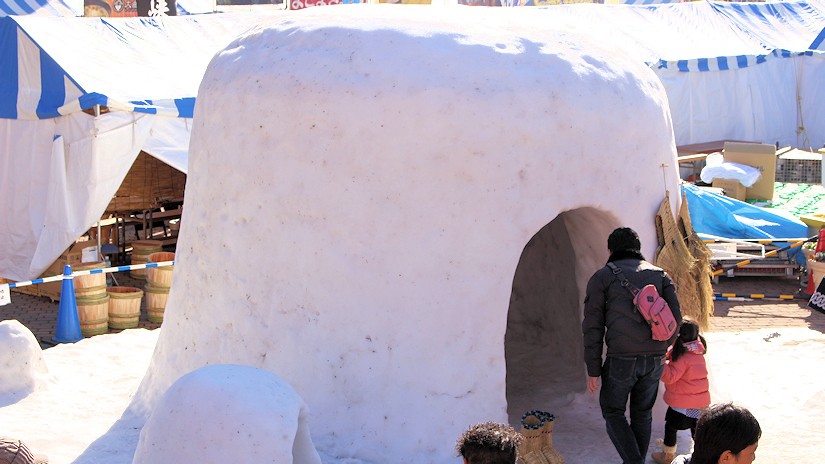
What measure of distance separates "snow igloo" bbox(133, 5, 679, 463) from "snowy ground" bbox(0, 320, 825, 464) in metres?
0.64

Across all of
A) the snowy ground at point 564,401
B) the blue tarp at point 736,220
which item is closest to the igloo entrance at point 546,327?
the snowy ground at point 564,401

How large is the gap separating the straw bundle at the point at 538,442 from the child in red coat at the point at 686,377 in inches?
30.5

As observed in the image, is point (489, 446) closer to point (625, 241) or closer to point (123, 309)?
point (625, 241)

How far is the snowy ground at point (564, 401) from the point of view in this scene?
6.53m

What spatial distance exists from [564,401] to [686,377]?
154 cm

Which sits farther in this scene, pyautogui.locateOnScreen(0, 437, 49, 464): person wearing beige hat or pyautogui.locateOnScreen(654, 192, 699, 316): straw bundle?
pyautogui.locateOnScreen(654, 192, 699, 316): straw bundle

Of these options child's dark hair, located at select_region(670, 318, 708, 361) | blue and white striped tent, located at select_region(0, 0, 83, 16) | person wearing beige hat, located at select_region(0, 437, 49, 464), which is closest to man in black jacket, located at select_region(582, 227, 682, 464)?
child's dark hair, located at select_region(670, 318, 708, 361)

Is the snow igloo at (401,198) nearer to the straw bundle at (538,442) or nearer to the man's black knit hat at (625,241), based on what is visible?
the straw bundle at (538,442)

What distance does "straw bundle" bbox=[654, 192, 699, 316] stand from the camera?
6441mm

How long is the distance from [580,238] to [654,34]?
15.2 meters

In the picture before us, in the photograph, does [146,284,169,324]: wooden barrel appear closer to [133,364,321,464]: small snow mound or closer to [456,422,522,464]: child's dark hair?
[133,364,321,464]: small snow mound

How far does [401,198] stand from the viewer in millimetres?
5766

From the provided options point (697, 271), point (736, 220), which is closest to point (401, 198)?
point (697, 271)

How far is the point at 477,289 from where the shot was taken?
581 centimetres
